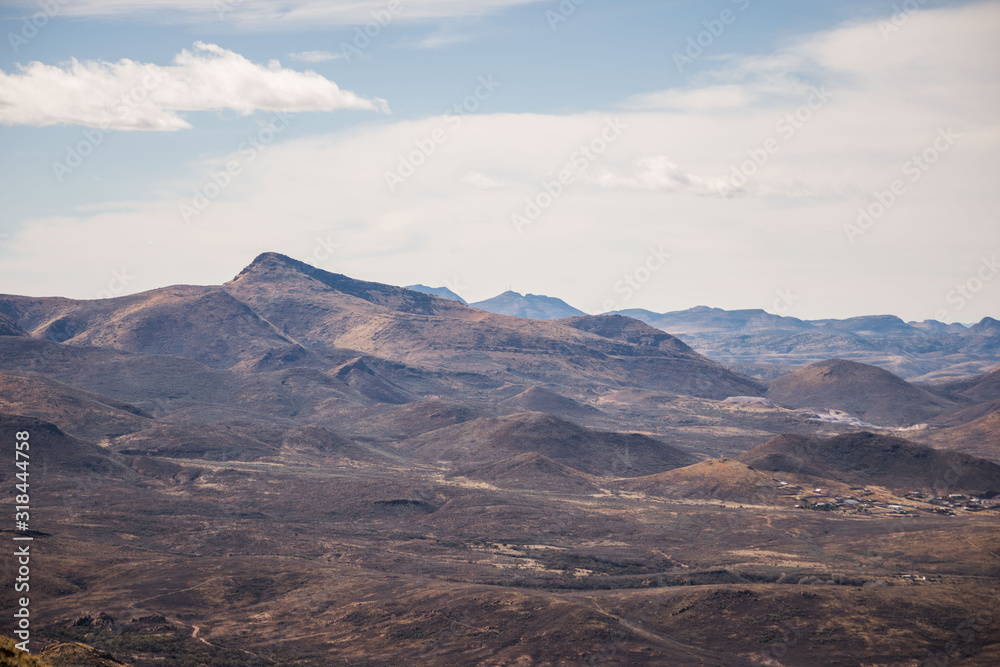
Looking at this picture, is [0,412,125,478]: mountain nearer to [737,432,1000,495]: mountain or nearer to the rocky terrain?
the rocky terrain

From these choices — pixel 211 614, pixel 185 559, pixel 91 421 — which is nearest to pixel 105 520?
pixel 185 559

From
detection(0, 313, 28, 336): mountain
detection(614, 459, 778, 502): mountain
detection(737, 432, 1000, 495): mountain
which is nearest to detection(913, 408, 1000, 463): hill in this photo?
detection(737, 432, 1000, 495): mountain

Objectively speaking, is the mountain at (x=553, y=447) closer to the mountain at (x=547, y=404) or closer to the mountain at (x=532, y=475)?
the mountain at (x=532, y=475)

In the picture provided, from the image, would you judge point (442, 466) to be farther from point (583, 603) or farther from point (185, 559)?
point (583, 603)

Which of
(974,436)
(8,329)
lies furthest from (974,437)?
(8,329)

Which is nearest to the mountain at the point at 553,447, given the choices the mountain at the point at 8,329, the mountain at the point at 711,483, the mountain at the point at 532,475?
the mountain at the point at 532,475
